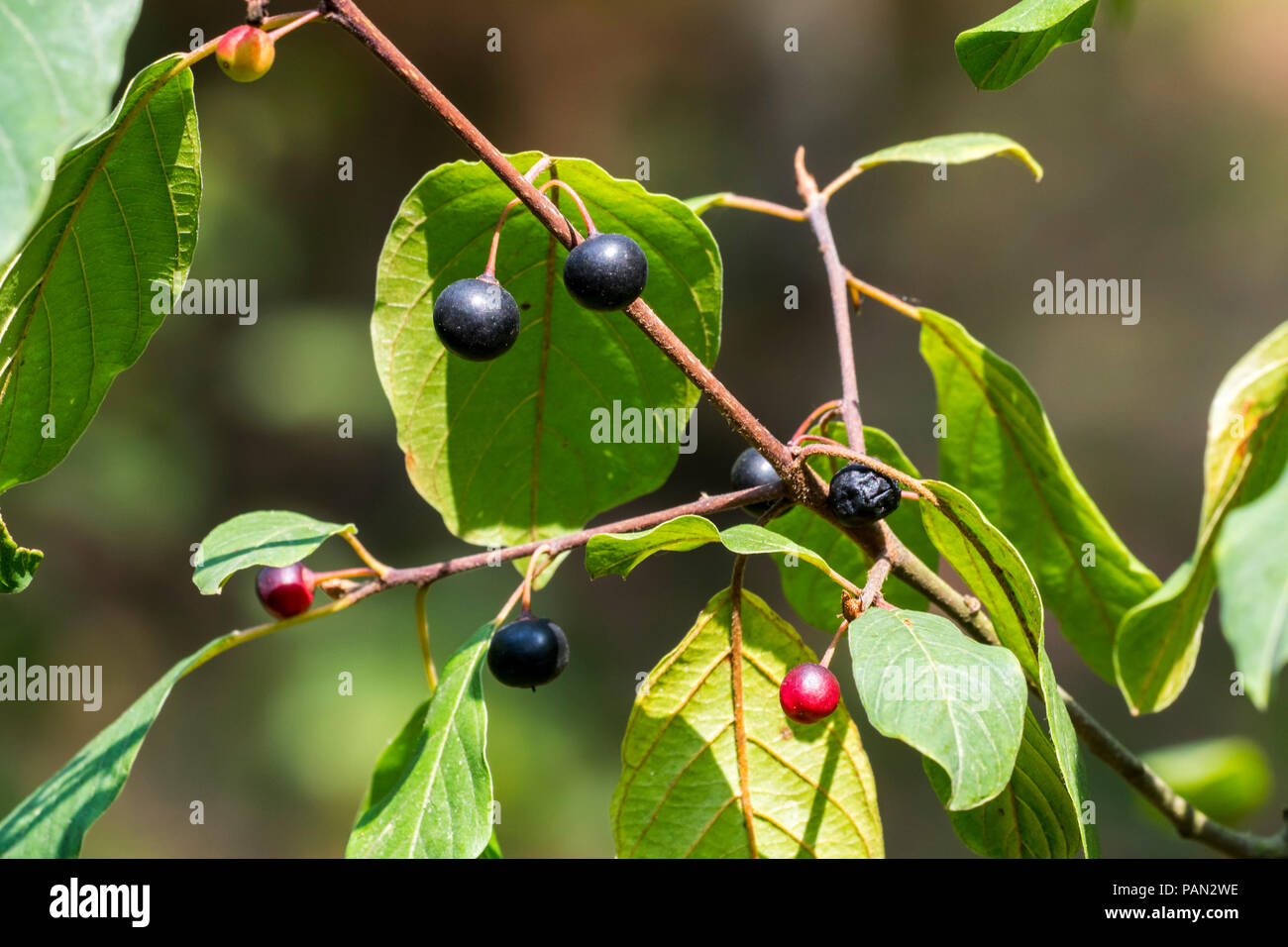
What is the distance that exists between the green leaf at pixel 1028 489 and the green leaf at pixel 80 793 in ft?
2.73

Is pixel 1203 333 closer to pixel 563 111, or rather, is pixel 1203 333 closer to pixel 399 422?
pixel 563 111

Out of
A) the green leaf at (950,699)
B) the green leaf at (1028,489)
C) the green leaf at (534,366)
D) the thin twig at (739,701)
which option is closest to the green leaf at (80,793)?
the green leaf at (534,366)

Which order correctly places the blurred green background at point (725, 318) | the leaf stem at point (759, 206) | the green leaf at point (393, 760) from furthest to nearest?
the blurred green background at point (725, 318) → the leaf stem at point (759, 206) → the green leaf at point (393, 760)

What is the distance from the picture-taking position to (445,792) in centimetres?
96

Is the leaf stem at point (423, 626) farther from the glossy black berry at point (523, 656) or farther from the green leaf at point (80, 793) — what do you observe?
the green leaf at point (80, 793)

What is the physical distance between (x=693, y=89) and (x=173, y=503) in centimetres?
249

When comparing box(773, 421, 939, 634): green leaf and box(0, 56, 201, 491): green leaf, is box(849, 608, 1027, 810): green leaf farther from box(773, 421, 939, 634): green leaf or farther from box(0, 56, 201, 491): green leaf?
box(0, 56, 201, 491): green leaf

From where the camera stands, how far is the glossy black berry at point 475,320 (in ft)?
2.99

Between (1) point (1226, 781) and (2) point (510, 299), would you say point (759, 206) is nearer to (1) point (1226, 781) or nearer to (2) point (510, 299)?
(2) point (510, 299)

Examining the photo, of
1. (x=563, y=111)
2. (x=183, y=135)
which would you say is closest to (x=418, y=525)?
(x=563, y=111)

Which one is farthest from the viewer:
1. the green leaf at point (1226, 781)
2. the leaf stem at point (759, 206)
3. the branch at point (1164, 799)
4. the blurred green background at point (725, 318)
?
the blurred green background at point (725, 318)

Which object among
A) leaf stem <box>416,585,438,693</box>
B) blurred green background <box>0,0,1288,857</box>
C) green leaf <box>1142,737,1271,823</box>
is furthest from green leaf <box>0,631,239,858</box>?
blurred green background <box>0,0,1288,857</box>

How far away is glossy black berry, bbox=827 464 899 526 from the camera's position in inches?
37.9
